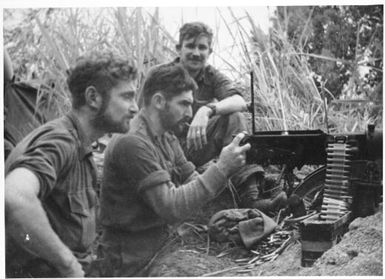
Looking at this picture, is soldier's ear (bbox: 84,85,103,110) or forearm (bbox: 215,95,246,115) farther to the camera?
forearm (bbox: 215,95,246,115)

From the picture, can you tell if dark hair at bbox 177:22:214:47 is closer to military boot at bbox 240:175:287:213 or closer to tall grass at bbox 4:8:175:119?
tall grass at bbox 4:8:175:119

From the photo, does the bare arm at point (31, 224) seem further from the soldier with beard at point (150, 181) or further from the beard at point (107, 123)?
the beard at point (107, 123)

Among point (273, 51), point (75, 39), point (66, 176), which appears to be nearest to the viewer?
point (66, 176)

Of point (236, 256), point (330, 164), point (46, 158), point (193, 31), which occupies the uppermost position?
point (193, 31)

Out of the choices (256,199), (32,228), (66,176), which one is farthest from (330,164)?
(32,228)

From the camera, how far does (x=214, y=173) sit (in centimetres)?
Result: 420

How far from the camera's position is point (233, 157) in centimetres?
424

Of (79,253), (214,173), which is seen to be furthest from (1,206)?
(214,173)

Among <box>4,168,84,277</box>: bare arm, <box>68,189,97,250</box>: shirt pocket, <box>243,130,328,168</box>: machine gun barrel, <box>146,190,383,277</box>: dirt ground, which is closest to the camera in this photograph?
<box>4,168,84,277</box>: bare arm

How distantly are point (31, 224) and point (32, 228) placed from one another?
3cm

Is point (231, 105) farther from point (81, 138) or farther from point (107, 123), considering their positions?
point (81, 138)

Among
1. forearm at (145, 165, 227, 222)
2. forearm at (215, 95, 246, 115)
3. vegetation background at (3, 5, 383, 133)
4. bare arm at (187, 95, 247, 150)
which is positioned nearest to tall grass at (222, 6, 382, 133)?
vegetation background at (3, 5, 383, 133)

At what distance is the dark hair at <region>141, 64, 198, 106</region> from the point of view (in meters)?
4.23

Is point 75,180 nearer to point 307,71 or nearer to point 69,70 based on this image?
point 69,70
